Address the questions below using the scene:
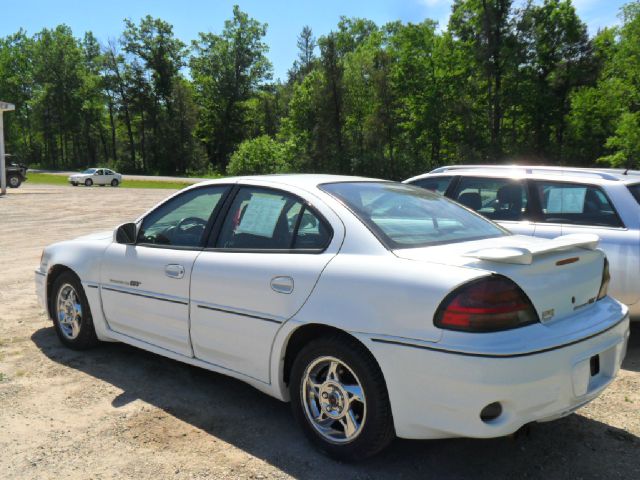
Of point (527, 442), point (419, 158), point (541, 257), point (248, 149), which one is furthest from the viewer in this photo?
point (248, 149)

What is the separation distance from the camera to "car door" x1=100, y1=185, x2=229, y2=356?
151 inches

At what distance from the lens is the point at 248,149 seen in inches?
1919

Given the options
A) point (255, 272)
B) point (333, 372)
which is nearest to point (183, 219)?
point (255, 272)

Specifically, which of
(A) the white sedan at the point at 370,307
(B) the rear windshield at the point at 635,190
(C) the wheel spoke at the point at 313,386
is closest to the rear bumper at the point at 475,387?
(A) the white sedan at the point at 370,307

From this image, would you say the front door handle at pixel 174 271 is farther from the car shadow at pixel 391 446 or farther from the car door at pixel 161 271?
the car shadow at pixel 391 446

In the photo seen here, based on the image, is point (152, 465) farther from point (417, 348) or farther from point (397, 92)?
point (397, 92)

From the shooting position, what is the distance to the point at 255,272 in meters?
3.38

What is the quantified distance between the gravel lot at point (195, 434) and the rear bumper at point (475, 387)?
1.47 feet

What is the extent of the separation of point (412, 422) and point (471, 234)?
4.28ft

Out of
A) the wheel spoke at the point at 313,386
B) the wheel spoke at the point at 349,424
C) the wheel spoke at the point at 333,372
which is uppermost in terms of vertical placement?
the wheel spoke at the point at 333,372

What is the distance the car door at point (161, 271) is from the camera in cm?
385

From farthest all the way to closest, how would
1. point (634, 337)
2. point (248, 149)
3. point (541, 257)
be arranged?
point (248, 149)
point (634, 337)
point (541, 257)

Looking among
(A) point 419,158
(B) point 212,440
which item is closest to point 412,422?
(B) point 212,440

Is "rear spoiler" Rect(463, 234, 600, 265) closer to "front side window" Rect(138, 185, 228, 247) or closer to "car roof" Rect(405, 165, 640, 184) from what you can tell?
"front side window" Rect(138, 185, 228, 247)
